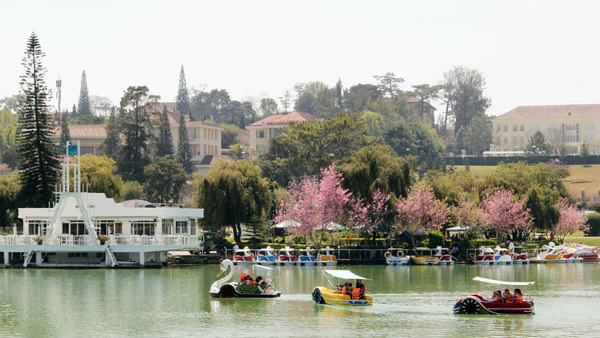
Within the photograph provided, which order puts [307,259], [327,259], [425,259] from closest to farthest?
[327,259] → [307,259] → [425,259]

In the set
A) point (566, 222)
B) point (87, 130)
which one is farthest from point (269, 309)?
Answer: point (87, 130)

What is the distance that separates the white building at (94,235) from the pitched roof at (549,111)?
431 feet

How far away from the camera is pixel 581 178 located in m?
146

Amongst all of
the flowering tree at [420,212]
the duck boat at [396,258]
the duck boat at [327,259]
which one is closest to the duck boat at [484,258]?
the flowering tree at [420,212]

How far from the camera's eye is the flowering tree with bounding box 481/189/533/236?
72.5 metres

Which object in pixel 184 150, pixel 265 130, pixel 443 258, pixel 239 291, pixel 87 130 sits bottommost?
pixel 239 291

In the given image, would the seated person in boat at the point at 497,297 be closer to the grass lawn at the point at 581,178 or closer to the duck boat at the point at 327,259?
the duck boat at the point at 327,259

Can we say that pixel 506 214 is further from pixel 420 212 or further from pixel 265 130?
pixel 265 130

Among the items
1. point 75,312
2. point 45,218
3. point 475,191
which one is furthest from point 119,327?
point 475,191

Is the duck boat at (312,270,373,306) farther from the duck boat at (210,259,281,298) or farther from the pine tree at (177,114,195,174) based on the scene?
the pine tree at (177,114,195,174)

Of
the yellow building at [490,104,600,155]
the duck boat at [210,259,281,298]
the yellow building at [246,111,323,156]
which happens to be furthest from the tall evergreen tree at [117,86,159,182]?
the yellow building at [490,104,600,155]

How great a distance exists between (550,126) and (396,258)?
414 ft

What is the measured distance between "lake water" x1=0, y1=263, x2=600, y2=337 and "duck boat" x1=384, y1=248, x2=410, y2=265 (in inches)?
305

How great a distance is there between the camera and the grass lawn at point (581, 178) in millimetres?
133650
